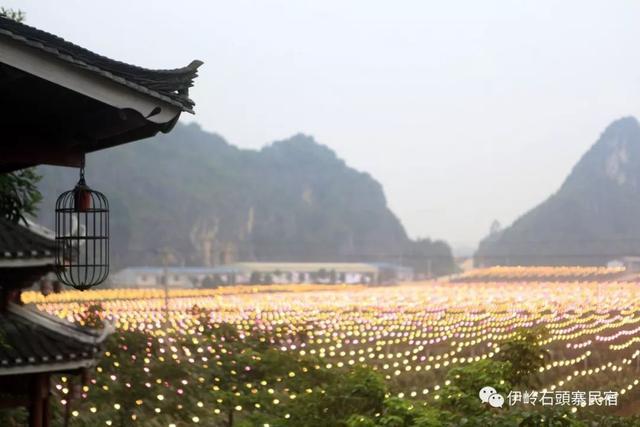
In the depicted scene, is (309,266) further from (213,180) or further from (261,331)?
(213,180)

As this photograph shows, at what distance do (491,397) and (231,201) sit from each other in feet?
129

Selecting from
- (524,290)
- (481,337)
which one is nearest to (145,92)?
(481,337)

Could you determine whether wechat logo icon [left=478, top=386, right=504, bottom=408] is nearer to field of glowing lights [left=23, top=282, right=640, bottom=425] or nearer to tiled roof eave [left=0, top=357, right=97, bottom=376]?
field of glowing lights [left=23, top=282, right=640, bottom=425]

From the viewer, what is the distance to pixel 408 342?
11.8 metres

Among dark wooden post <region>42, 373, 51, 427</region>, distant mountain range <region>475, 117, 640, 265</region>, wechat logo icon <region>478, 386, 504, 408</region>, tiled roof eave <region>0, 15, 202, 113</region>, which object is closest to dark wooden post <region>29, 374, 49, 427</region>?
dark wooden post <region>42, 373, 51, 427</region>

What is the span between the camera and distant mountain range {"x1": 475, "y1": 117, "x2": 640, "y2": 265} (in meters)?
12.8

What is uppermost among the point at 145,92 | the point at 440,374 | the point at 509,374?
the point at 145,92

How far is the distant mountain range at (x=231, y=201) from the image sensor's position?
113 ft

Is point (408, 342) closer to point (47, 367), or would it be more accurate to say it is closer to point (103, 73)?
point (47, 367)

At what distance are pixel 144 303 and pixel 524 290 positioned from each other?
11.6 metres

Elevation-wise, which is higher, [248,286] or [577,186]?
[577,186]

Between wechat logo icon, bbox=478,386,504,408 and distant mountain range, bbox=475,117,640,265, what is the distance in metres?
7.21

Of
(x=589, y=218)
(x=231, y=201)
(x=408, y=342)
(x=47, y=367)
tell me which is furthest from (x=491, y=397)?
(x=231, y=201)

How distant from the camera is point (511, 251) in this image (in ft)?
47.8
